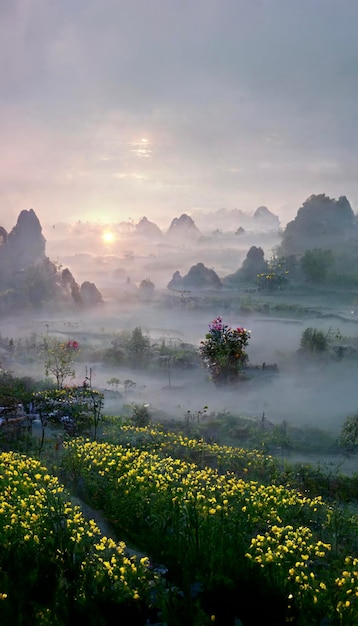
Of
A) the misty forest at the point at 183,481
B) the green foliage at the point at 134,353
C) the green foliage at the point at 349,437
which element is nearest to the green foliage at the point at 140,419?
the misty forest at the point at 183,481

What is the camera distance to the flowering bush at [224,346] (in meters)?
22.2

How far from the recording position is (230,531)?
7699 millimetres

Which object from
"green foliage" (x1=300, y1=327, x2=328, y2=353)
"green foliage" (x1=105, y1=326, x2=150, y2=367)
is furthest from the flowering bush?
"green foliage" (x1=300, y1=327, x2=328, y2=353)

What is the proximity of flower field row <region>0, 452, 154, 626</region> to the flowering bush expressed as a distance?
1448 centimetres

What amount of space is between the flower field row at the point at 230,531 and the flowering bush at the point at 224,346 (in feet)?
36.5

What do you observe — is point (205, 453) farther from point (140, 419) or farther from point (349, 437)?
point (349, 437)

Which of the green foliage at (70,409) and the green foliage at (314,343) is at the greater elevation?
the green foliage at (314,343)

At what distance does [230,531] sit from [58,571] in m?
2.56

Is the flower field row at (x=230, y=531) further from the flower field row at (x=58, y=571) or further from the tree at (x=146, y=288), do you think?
the tree at (x=146, y=288)

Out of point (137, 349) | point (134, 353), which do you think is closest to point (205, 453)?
point (134, 353)

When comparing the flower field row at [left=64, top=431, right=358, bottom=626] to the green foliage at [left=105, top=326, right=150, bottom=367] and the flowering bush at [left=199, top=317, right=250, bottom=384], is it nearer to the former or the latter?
the flowering bush at [left=199, top=317, right=250, bottom=384]

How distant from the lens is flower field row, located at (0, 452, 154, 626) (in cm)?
580

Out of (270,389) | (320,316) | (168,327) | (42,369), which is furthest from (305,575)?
(320,316)

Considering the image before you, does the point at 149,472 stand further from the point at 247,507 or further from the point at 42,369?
the point at 42,369
